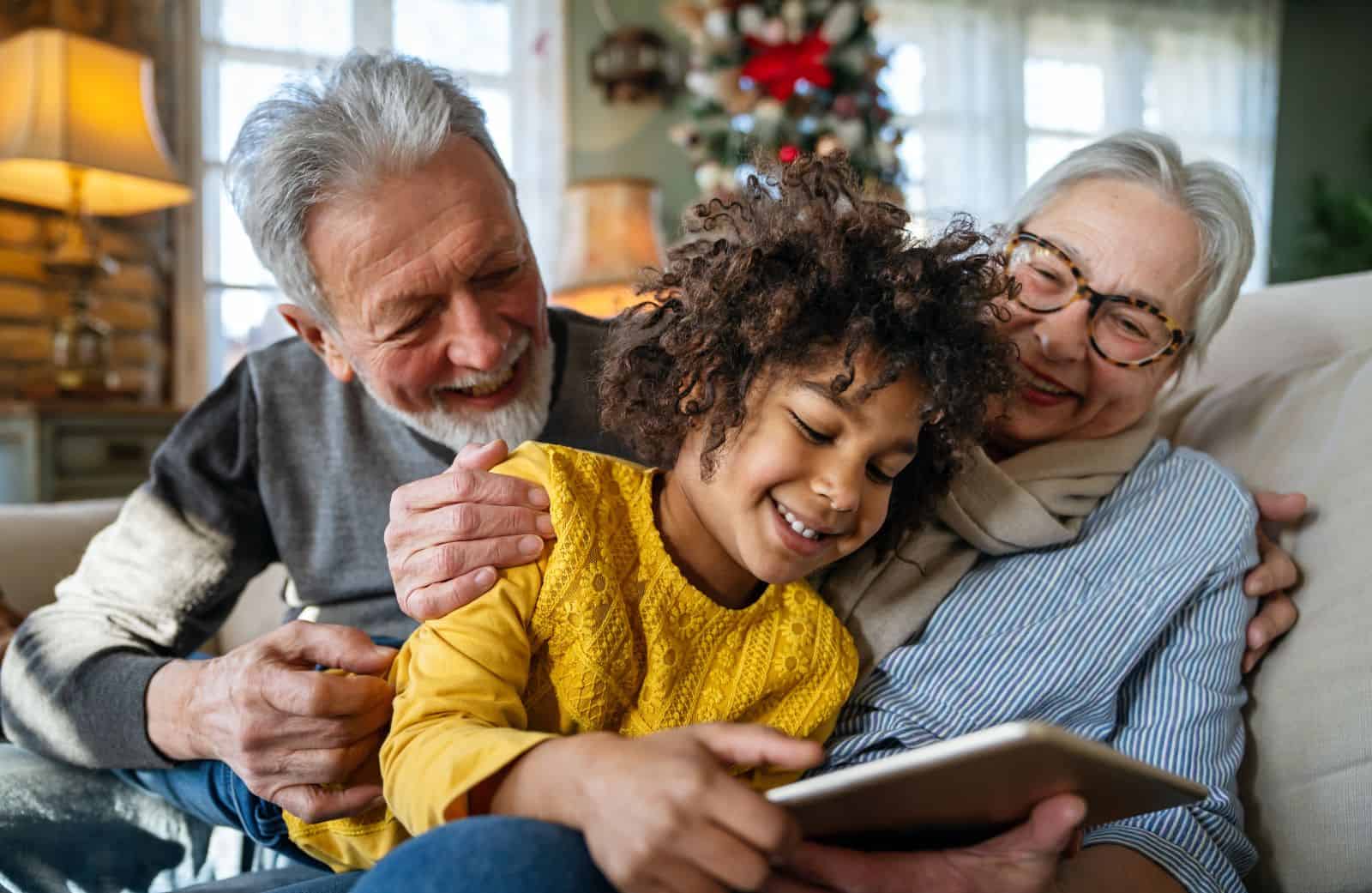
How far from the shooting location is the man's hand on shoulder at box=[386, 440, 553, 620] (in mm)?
951

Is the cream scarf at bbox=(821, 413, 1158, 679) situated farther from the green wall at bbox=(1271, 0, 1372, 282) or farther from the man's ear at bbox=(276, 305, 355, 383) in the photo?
the green wall at bbox=(1271, 0, 1372, 282)

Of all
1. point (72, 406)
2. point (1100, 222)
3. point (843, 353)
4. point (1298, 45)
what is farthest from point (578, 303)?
point (1298, 45)

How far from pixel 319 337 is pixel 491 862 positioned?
900 mm

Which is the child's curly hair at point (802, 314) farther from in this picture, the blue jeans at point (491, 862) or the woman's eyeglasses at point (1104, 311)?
the blue jeans at point (491, 862)

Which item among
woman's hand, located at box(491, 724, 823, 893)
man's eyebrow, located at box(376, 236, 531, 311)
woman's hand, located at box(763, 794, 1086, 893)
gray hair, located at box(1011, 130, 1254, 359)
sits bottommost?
woman's hand, located at box(763, 794, 1086, 893)

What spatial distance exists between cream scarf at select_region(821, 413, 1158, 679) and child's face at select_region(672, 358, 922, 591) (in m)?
0.18

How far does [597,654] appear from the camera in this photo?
0.96 metres

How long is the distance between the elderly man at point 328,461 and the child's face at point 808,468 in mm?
182

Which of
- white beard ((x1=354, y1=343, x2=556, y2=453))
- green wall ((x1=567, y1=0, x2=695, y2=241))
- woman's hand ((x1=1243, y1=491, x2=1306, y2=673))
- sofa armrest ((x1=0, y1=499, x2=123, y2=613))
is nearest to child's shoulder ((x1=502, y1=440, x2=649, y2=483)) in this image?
white beard ((x1=354, y1=343, x2=556, y2=453))

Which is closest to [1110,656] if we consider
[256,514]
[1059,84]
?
[256,514]

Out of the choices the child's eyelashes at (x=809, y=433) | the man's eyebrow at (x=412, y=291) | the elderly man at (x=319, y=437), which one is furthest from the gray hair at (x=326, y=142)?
the child's eyelashes at (x=809, y=433)

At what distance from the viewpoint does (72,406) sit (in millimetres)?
3133

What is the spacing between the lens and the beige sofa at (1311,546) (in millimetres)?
1119

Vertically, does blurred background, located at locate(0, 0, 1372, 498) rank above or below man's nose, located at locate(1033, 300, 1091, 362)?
above
